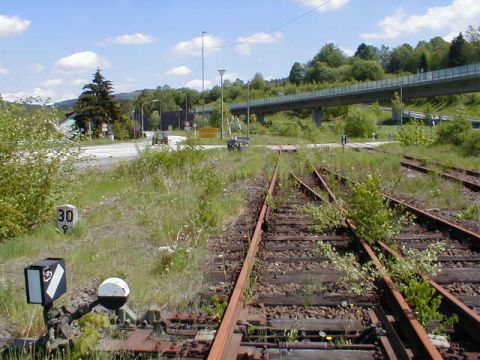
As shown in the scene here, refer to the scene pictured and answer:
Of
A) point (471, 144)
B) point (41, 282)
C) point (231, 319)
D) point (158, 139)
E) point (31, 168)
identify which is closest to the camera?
point (41, 282)

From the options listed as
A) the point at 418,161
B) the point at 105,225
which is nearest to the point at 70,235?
the point at 105,225

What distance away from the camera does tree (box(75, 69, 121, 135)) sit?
314ft

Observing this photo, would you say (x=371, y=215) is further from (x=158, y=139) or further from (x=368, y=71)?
(x=368, y=71)

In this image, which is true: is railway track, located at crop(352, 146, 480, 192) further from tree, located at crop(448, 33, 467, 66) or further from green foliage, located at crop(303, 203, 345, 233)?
tree, located at crop(448, 33, 467, 66)

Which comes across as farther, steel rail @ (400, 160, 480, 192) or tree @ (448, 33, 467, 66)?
tree @ (448, 33, 467, 66)

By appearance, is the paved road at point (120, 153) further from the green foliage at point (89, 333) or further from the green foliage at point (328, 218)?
the green foliage at point (89, 333)

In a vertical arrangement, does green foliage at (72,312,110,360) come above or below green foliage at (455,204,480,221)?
above

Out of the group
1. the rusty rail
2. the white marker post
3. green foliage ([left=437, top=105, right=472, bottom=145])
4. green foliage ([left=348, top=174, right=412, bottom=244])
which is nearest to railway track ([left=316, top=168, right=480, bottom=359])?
green foliage ([left=348, top=174, right=412, bottom=244])

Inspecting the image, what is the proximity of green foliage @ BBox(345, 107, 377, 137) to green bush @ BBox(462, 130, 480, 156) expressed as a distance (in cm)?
3316

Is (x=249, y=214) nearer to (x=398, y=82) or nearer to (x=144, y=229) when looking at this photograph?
(x=144, y=229)

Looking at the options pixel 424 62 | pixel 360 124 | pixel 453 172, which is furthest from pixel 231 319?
pixel 424 62

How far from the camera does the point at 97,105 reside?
318 ft

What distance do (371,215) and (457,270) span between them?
184cm

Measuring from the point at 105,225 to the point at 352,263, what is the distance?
579cm
